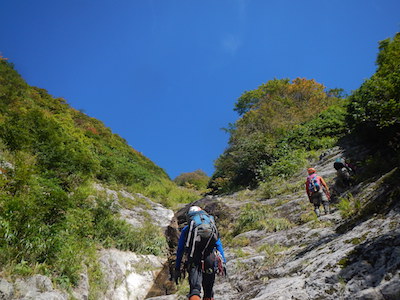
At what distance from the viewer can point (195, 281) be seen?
4684 millimetres

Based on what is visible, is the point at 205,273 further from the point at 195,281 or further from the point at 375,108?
the point at 375,108

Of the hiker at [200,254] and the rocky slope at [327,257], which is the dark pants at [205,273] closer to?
the hiker at [200,254]

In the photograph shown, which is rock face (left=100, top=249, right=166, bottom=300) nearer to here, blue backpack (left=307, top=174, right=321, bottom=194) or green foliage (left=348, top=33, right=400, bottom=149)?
blue backpack (left=307, top=174, right=321, bottom=194)

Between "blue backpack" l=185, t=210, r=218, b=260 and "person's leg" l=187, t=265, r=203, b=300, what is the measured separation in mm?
222

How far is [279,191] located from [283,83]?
71.1 feet

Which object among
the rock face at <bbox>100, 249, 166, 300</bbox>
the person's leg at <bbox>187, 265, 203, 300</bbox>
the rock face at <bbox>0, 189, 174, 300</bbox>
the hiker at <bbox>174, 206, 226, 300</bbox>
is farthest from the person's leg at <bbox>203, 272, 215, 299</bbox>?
the rock face at <bbox>100, 249, 166, 300</bbox>

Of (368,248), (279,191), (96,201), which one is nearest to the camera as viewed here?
(368,248)

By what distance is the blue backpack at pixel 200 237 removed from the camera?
4762 millimetres

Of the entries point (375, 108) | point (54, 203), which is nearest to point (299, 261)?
point (54, 203)

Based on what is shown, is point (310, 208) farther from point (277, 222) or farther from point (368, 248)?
point (368, 248)

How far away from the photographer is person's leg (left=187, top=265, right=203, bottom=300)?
4516 millimetres

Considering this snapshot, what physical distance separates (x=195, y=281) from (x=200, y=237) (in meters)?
0.70

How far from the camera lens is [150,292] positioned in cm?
915

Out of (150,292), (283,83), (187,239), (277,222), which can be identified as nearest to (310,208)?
(277,222)
